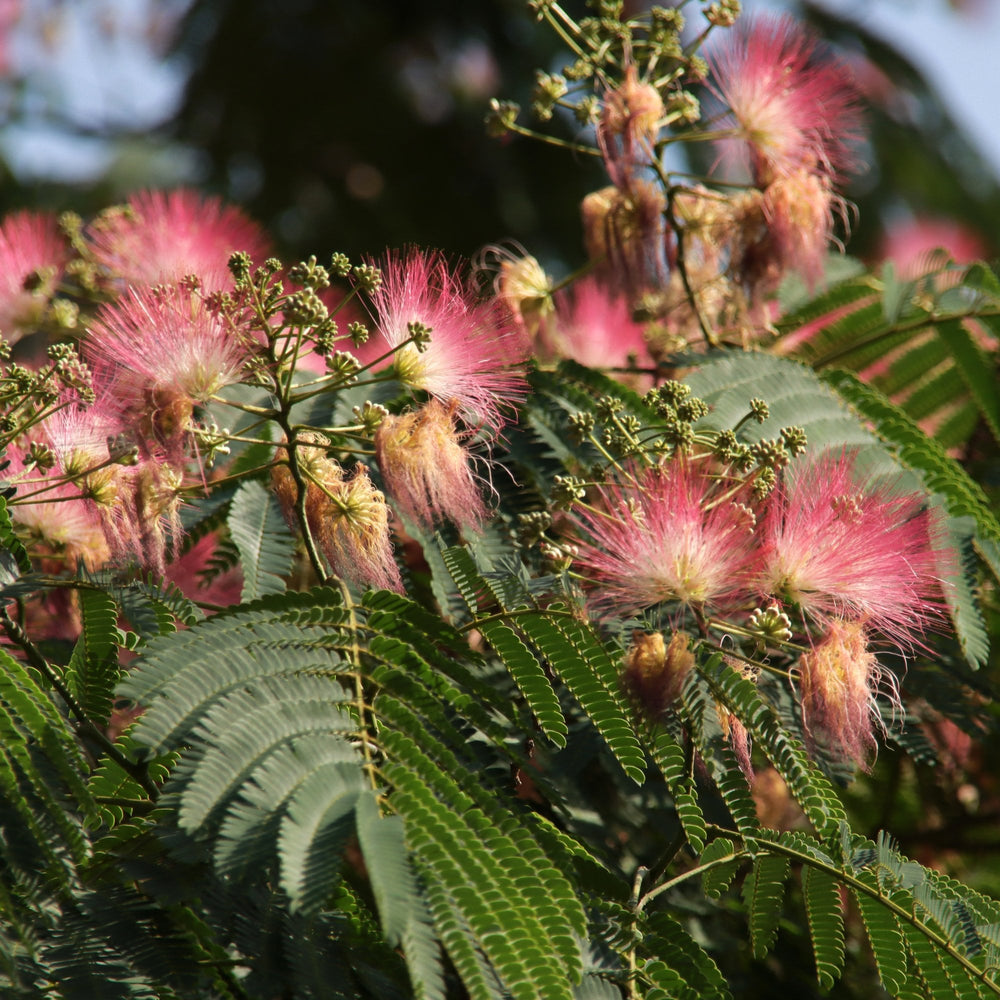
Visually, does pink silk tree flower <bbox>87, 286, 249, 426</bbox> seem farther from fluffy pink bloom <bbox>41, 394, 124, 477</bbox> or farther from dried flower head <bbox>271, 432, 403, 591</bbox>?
dried flower head <bbox>271, 432, 403, 591</bbox>

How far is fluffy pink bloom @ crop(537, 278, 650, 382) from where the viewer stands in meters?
3.34

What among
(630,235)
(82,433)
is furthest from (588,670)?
(630,235)

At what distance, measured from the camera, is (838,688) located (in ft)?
6.18

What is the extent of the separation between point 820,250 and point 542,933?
1902 millimetres

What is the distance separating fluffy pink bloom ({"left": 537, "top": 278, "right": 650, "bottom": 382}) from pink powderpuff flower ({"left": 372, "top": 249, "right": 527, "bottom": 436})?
1070 mm

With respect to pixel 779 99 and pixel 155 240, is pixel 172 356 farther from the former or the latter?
pixel 779 99

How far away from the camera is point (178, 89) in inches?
286

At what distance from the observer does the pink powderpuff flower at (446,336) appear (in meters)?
2.11

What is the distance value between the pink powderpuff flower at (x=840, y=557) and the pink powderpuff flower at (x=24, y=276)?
1.95m

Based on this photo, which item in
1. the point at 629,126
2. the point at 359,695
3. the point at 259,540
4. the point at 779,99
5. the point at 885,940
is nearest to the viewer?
the point at 359,695

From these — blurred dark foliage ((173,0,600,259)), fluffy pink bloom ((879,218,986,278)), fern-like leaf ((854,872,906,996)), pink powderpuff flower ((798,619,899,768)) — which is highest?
fluffy pink bloom ((879,218,986,278))

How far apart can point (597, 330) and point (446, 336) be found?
1.33 meters

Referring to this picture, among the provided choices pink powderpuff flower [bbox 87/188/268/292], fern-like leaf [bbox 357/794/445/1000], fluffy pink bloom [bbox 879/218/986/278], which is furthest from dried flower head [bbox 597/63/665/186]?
fluffy pink bloom [bbox 879/218/986/278]

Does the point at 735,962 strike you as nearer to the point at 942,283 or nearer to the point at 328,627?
the point at 328,627
